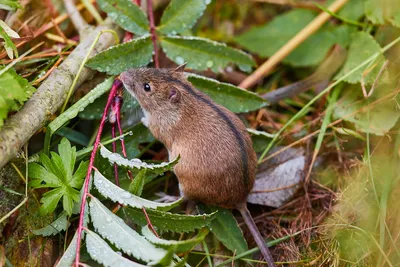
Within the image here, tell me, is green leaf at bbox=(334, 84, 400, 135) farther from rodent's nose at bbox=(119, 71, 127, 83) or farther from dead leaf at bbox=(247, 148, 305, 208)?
rodent's nose at bbox=(119, 71, 127, 83)

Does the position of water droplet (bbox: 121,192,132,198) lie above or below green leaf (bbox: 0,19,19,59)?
below

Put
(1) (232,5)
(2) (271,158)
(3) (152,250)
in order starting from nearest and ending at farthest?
(3) (152,250) → (2) (271,158) → (1) (232,5)

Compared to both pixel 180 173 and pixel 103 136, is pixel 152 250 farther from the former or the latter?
pixel 103 136

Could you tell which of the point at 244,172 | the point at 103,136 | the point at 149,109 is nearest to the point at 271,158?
the point at 244,172

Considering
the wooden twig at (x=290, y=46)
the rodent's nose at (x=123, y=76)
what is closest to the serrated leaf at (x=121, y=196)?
the rodent's nose at (x=123, y=76)

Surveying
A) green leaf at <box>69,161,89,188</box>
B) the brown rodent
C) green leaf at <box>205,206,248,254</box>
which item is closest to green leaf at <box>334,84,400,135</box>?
the brown rodent

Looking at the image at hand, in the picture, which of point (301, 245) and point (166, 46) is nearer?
point (301, 245)

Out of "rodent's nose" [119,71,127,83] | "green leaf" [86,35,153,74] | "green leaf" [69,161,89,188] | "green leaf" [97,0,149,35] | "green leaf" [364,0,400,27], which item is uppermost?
"green leaf" [97,0,149,35]
